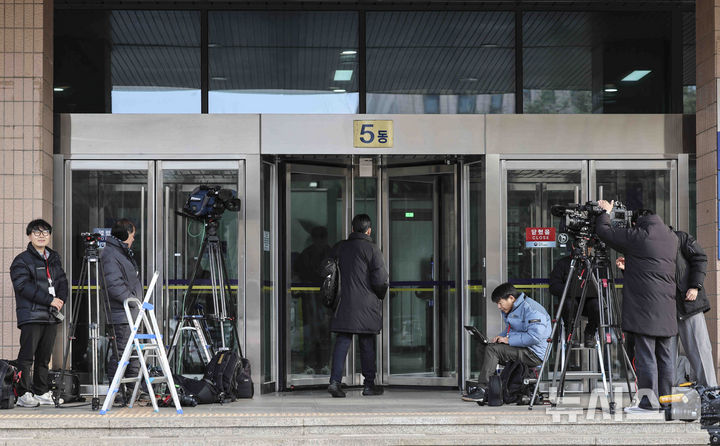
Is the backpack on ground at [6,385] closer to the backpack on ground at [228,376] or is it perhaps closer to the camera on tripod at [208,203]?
the backpack on ground at [228,376]

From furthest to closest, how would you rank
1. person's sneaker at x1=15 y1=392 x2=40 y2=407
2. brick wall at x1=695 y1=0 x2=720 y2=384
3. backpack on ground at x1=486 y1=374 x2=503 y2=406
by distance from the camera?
1. brick wall at x1=695 y1=0 x2=720 y2=384
2. person's sneaker at x1=15 y1=392 x2=40 y2=407
3. backpack on ground at x1=486 y1=374 x2=503 y2=406

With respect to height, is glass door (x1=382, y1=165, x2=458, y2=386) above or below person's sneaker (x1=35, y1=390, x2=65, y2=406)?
above

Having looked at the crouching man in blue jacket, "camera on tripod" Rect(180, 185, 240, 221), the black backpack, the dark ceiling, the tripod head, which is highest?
the dark ceiling

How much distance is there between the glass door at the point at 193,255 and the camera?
374 inches

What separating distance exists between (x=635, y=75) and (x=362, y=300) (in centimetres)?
359

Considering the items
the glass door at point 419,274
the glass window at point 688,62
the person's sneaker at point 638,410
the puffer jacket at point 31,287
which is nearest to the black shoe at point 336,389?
the glass door at point 419,274

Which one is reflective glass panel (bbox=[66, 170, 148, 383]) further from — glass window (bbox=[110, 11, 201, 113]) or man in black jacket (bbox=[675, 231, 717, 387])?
man in black jacket (bbox=[675, 231, 717, 387])

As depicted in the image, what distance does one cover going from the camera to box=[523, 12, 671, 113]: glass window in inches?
397

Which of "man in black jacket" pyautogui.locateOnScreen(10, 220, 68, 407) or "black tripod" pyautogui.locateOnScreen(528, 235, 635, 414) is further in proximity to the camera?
"man in black jacket" pyautogui.locateOnScreen(10, 220, 68, 407)

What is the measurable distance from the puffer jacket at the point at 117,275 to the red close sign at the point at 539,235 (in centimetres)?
371

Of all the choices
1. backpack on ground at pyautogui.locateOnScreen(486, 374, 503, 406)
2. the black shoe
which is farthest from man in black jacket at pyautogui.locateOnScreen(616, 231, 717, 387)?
the black shoe

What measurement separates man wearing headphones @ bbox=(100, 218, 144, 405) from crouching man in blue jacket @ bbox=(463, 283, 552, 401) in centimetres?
302

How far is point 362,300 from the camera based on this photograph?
30.9ft

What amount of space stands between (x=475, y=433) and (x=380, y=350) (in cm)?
326
